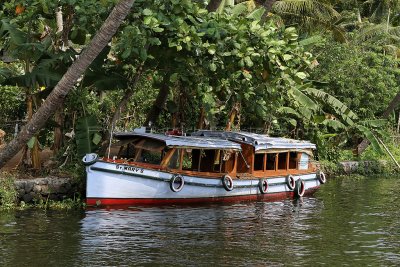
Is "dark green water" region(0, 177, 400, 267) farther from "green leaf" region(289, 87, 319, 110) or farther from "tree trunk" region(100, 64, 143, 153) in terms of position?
"green leaf" region(289, 87, 319, 110)

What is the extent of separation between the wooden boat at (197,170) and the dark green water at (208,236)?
514 millimetres

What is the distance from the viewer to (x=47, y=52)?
22.0 meters

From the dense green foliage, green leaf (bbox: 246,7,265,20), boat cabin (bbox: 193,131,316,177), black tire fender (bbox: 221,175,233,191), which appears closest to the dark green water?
black tire fender (bbox: 221,175,233,191)

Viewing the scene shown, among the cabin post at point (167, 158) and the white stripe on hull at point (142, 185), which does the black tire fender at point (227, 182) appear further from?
the cabin post at point (167, 158)

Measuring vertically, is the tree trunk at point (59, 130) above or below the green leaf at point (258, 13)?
below

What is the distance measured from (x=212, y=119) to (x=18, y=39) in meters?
7.84

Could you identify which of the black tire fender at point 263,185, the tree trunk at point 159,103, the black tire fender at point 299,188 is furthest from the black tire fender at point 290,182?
the tree trunk at point 159,103

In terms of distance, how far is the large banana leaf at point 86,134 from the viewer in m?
21.6

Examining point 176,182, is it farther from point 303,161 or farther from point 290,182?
point 303,161

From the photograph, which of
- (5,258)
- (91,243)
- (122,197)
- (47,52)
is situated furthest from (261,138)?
(5,258)

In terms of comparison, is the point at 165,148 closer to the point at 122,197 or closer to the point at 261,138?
the point at 122,197

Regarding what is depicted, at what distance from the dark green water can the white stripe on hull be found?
1.57ft

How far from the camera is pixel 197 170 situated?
22.9 meters

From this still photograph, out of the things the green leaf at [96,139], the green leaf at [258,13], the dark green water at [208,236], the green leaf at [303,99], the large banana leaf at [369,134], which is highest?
the green leaf at [258,13]
